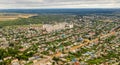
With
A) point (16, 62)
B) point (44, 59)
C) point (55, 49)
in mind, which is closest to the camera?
point (16, 62)

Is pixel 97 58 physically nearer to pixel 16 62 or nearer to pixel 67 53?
pixel 67 53

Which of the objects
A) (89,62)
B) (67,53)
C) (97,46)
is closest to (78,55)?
(67,53)

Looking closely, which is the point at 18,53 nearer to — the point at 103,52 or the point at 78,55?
the point at 78,55

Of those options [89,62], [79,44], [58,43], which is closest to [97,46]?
[79,44]

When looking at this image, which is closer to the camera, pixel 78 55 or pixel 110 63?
pixel 110 63

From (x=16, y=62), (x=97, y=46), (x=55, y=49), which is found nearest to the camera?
(x=16, y=62)

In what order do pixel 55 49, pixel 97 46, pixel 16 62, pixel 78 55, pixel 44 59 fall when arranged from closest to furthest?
pixel 16 62, pixel 44 59, pixel 78 55, pixel 55 49, pixel 97 46

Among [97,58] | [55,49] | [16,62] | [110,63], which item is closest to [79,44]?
[55,49]

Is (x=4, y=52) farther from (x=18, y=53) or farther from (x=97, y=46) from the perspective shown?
(x=97, y=46)

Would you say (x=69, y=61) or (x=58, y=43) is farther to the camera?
(x=58, y=43)
